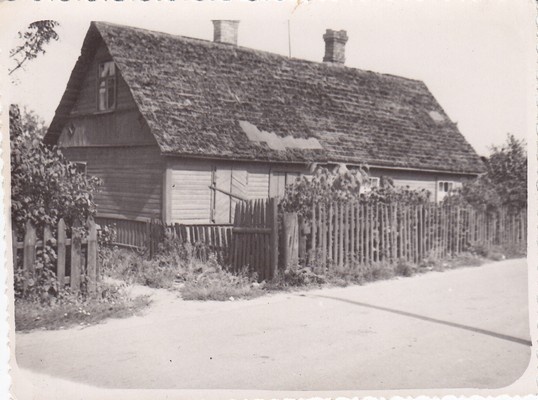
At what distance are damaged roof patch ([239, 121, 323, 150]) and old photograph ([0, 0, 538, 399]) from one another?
0.23 feet

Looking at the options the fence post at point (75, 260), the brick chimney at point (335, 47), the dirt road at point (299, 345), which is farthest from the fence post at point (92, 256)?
the brick chimney at point (335, 47)

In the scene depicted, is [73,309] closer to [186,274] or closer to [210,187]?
[186,274]

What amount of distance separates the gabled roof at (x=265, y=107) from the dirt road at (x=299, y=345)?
671 cm

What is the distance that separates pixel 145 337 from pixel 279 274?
4126 millimetres

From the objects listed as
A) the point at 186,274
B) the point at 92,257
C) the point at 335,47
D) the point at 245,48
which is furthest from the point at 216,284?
the point at 335,47

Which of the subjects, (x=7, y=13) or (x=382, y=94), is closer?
(x=7, y=13)

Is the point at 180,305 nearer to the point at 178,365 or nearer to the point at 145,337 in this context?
the point at 145,337

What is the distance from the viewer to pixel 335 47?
23297 mm

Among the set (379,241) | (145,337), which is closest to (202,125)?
(379,241)

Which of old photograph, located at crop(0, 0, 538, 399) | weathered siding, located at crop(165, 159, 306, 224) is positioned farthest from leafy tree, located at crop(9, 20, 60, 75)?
weathered siding, located at crop(165, 159, 306, 224)

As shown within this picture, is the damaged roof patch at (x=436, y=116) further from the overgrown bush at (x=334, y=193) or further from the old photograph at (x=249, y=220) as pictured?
the overgrown bush at (x=334, y=193)

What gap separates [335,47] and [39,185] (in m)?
17.8

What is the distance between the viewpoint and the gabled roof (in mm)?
14805

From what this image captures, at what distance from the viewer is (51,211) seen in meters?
7.89
